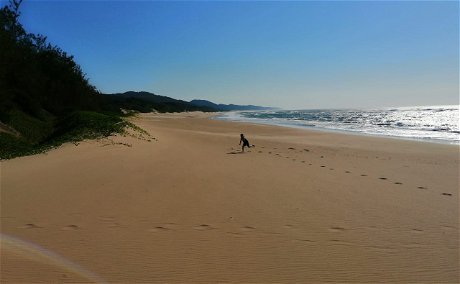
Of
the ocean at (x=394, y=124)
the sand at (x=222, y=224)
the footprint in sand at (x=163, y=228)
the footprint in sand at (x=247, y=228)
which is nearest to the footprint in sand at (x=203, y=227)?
the sand at (x=222, y=224)

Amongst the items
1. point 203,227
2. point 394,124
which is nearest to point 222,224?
point 203,227

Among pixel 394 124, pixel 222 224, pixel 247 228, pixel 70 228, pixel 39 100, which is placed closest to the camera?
pixel 70 228

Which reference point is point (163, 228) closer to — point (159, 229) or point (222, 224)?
point (159, 229)

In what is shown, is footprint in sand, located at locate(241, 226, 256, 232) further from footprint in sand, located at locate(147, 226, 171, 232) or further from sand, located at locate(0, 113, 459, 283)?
footprint in sand, located at locate(147, 226, 171, 232)

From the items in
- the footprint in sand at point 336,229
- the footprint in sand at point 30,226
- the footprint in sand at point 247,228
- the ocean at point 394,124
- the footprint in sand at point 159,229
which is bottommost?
the footprint in sand at point 336,229

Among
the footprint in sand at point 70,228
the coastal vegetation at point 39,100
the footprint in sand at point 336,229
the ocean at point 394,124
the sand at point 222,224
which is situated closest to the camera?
the sand at point 222,224

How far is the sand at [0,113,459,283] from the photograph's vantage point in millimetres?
4043

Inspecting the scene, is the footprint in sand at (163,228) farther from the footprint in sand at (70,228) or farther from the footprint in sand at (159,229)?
the footprint in sand at (70,228)

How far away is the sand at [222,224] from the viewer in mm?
4043

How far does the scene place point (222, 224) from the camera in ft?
18.2

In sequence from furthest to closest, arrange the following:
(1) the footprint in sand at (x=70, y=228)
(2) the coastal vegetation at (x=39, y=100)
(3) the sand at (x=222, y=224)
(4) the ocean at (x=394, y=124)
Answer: (4) the ocean at (x=394, y=124) → (2) the coastal vegetation at (x=39, y=100) → (1) the footprint in sand at (x=70, y=228) → (3) the sand at (x=222, y=224)

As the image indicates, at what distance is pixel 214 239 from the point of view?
4.92 metres

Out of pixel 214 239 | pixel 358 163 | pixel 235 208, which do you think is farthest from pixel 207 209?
pixel 358 163

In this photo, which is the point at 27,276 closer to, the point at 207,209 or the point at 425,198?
the point at 207,209
